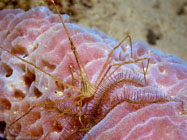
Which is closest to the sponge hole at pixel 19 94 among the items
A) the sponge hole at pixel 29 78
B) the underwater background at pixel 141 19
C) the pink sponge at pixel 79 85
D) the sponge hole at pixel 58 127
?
the pink sponge at pixel 79 85

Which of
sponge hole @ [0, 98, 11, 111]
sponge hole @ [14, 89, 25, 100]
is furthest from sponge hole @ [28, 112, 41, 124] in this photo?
sponge hole @ [0, 98, 11, 111]

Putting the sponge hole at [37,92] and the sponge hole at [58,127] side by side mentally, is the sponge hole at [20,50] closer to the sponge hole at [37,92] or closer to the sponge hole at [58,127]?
the sponge hole at [37,92]

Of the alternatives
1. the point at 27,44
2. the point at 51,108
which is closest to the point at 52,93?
the point at 51,108

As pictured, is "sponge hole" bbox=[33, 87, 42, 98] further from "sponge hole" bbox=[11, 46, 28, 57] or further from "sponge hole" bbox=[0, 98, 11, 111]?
"sponge hole" bbox=[11, 46, 28, 57]

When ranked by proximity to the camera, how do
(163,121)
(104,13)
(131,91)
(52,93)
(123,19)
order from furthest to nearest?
(123,19) → (104,13) → (52,93) → (131,91) → (163,121)

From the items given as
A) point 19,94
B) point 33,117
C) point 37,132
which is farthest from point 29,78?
point 37,132

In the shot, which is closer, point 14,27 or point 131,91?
point 131,91

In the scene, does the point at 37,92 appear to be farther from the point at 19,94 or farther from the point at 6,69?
the point at 6,69

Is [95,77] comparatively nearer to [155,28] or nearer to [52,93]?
[52,93]
